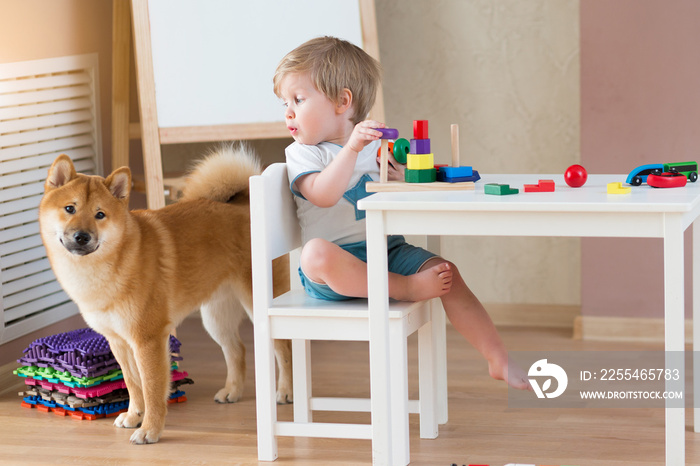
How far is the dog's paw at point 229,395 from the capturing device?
246 cm

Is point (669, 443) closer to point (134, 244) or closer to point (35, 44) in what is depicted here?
point (134, 244)

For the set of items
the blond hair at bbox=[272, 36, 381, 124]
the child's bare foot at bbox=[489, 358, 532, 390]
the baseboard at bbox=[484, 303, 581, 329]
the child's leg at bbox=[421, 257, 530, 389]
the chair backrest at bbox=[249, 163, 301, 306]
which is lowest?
the baseboard at bbox=[484, 303, 581, 329]

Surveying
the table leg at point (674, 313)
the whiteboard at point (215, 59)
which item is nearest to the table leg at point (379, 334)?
the table leg at point (674, 313)

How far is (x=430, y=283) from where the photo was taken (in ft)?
6.21

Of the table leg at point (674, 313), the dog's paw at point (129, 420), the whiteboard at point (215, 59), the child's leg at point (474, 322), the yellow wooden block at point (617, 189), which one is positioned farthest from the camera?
the whiteboard at point (215, 59)

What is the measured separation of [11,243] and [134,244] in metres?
0.74

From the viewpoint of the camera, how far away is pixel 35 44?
2.80 m

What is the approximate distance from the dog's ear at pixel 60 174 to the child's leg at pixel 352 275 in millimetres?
632

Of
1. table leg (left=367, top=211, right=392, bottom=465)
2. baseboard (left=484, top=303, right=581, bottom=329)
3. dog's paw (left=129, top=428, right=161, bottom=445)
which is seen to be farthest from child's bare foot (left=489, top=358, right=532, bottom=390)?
baseboard (left=484, top=303, right=581, bottom=329)

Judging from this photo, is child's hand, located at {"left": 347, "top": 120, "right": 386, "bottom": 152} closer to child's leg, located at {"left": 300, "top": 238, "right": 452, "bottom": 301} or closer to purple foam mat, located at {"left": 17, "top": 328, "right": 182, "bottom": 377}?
child's leg, located at {"left": 300, "top": 238, "right": 452, "bottom": 301}

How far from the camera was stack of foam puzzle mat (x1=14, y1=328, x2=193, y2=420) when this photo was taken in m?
2.36

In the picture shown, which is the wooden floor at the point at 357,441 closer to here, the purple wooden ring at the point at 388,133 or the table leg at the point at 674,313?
the table leg at the point at 674,313

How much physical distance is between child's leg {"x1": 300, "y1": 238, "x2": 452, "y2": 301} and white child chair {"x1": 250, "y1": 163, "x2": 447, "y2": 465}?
0.03 metres

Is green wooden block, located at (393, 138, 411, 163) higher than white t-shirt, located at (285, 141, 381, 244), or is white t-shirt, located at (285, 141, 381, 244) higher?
Answer: green wooden block, located at (393, 138, 411, 163)
